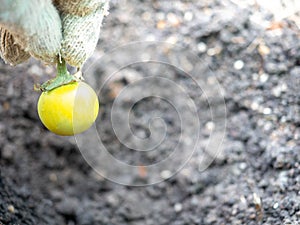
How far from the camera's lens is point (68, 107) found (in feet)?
2.65

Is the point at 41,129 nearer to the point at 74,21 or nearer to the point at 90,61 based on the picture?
the point at 90,61

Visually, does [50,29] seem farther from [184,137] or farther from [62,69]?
[184,137]

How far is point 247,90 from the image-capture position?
5.08 ft

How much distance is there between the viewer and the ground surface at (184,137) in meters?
1.46

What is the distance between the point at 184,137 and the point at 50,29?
0.84 meters

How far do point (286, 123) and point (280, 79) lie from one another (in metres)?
0.15

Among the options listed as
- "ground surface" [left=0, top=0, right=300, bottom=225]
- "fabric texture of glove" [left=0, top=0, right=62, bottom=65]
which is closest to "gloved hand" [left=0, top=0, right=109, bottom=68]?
"fabric texture of glove" [left=0, top=0, right=62, bottom=65]

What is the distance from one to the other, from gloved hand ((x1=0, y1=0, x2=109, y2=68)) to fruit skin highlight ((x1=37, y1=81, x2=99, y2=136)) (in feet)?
0.21

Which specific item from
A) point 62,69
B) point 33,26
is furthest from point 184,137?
point 33,26

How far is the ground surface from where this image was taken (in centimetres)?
146

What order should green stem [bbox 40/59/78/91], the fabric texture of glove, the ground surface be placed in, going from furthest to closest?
the ground surface < green stem [bbox 40/59/78/91] < the fabric texture of glove

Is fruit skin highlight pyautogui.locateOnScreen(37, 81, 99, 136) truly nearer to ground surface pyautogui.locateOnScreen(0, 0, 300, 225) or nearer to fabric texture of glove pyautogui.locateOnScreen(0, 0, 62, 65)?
fabric texture of glove pyautogui.locateOnScreen(0, 0, 62, 65)

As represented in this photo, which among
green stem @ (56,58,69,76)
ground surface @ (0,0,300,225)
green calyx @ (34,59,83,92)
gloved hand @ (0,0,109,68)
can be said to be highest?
gloved hand @ (0,0,109,68)

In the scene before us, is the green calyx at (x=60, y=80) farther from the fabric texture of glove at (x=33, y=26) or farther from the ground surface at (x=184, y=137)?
the ground surface at (x=184, y=137)
